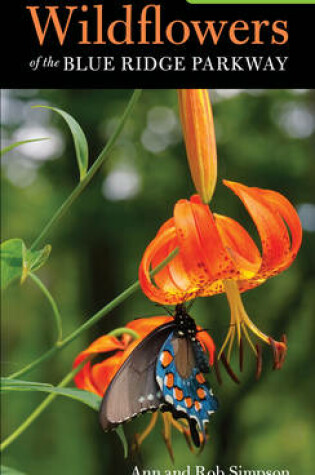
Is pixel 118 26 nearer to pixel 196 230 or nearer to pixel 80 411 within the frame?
pixel 196 230

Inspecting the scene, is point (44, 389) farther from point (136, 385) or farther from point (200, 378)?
point (200, 378)

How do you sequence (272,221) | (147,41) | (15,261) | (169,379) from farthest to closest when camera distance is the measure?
1. (147,41)
2. (169,379)
3. (272,221)
4. (15,261)

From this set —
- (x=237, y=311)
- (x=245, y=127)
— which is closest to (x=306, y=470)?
(x=245, y=127)

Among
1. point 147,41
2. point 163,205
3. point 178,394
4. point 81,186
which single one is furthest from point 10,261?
point 163,205

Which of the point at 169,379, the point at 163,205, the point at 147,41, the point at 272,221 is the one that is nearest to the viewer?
the point at 272,221

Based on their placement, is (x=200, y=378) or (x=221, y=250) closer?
(x=221, y=250)

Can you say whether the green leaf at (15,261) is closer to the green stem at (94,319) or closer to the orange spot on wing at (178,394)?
the green stem at (94,319)

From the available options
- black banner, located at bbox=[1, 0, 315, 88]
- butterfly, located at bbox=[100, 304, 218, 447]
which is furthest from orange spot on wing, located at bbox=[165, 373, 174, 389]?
black banner, located at bbox=[1, 0, 315, 88]

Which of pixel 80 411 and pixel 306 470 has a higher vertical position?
pixel 80 411
